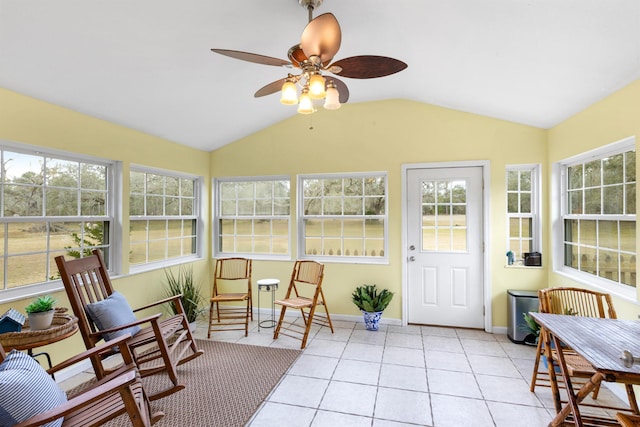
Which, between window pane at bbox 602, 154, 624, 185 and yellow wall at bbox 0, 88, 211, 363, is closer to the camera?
yellow wall at bbox 0, 88, 211, 363

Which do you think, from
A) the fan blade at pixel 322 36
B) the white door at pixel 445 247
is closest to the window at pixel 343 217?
the white door at pixel 445 247

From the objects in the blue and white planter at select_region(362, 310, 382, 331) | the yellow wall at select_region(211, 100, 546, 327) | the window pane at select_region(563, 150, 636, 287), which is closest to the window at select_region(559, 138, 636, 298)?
the window pane at select_region(563, 150, 636, 287)

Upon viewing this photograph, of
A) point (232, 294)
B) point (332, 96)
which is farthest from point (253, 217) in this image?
point (332, 96)

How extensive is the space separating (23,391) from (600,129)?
4.16m

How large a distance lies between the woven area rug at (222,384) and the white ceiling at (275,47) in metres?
2.53

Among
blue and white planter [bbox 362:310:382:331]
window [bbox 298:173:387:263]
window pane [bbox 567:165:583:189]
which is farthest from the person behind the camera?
window [bbox 298:173:387:263]

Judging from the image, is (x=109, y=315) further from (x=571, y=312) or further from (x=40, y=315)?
(x=571, y=312)

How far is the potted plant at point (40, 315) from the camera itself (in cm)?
213

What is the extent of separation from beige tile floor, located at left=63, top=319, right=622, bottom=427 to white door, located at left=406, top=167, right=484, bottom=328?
0.32 metres

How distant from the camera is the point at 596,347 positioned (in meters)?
1.69

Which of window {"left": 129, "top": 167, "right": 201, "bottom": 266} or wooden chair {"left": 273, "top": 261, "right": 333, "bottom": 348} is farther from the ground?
window {"left": 129, "top": 167, "right": 201, "bottom": 266}

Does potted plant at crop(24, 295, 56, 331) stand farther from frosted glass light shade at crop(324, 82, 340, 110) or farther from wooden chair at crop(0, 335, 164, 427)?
frosted glass light shade at crop(324, 82, 340, 110)

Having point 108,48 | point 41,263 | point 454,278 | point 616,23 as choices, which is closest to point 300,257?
point 454,278

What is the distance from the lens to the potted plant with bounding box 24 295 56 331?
2.13 meters
